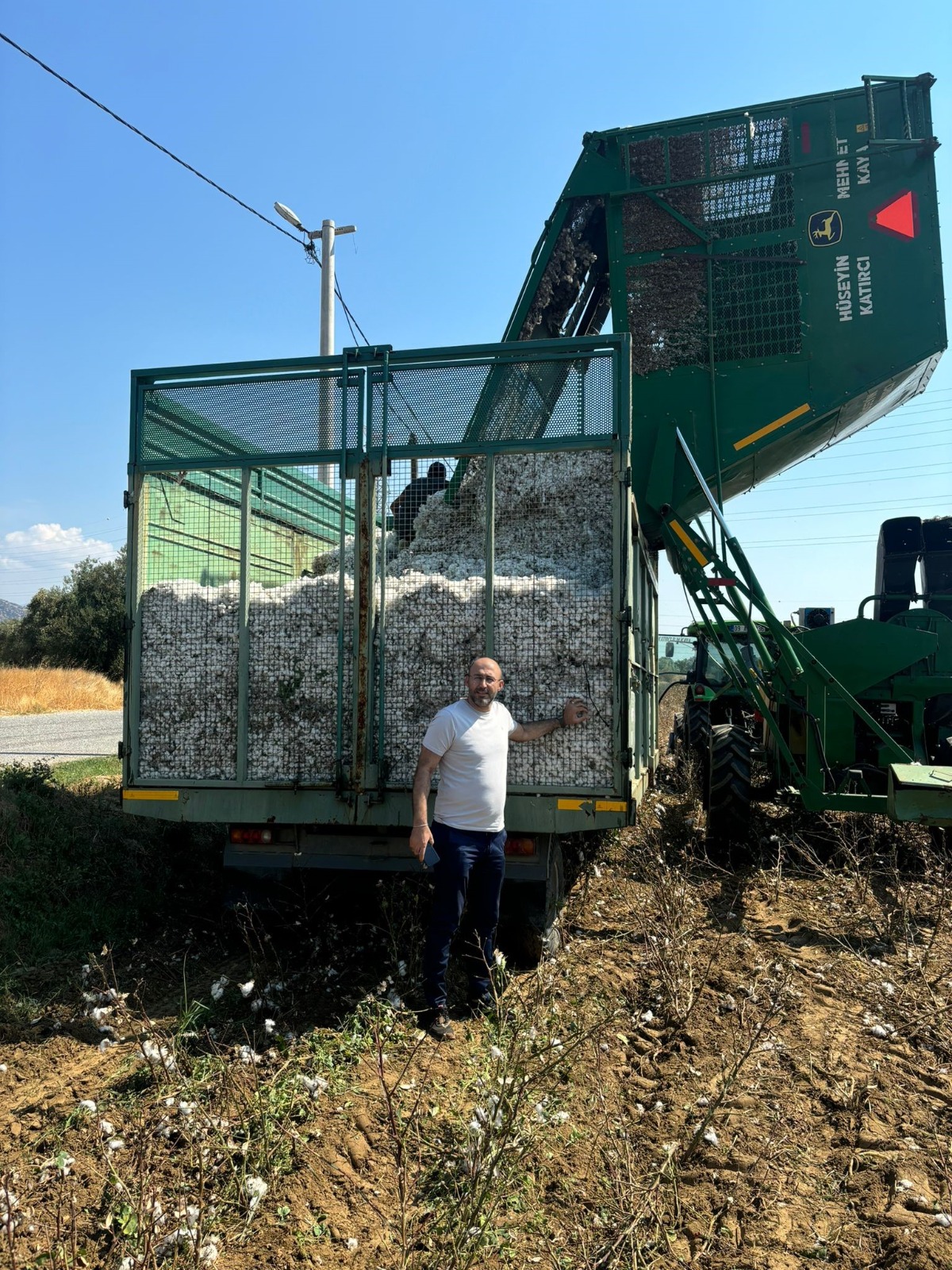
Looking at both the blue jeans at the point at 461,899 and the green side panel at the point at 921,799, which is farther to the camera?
the green side panel at the point at 921,799

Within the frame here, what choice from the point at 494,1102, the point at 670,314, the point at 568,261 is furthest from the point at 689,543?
the point at 494,1102

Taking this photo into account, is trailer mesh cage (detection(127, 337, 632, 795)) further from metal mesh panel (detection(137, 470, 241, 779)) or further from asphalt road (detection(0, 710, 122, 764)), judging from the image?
asphalt road (detection(0, 710, 122, 764))

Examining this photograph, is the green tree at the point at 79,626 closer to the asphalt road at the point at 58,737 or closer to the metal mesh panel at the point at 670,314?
the asphalt road at the point at 58,737

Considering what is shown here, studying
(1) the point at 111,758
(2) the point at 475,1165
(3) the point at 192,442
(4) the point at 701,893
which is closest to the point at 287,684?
(3) the point at 192,442

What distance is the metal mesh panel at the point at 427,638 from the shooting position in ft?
15.8

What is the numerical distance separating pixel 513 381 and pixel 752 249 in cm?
322

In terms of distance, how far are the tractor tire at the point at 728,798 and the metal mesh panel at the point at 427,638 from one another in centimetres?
337

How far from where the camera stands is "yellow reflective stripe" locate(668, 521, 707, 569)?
719 cm

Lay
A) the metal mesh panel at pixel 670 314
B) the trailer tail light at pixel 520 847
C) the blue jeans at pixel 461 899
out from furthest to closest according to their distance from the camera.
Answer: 1. the metal mesh panel at pixel 670 314
2. the trailer tail light at pixel 520 847
3. the blue jeans at pixel 461 899

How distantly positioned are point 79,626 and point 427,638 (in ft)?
118

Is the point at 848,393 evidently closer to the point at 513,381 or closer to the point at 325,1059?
the point at 513,381

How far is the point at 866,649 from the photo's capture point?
7.31 m

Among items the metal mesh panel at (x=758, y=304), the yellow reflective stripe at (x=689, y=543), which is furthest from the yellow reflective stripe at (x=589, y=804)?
the metal mesh panel at (x=758, y=304)

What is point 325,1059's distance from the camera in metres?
3.80
